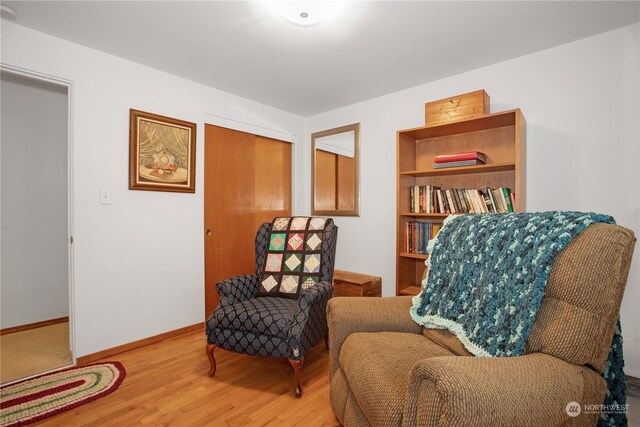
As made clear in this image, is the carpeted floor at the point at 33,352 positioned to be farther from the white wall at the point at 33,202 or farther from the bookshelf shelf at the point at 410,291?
the bookshelf shelf at the point at 410,291

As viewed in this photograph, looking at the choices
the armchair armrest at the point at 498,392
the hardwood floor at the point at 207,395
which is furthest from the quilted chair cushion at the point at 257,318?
the armchair armrest at the point at 498,392

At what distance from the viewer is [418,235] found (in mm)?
2623

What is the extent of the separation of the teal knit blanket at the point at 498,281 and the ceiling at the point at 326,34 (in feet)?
4.28

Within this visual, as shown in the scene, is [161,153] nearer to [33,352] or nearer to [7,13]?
[7,13]

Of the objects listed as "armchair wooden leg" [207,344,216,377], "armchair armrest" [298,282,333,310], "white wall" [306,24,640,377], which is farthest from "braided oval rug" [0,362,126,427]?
"white wall" [306,24,640,377]

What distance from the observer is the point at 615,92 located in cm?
196

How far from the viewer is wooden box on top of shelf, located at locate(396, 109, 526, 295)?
7.16ft

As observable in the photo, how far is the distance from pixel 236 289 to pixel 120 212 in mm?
1110

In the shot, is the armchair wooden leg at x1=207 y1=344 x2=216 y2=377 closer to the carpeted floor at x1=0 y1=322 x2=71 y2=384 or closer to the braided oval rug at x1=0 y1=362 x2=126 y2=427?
the braided oval rug at x1=0 y1=362 x2=126 y2=427

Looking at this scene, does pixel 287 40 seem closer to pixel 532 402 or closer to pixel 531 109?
pixel 531 109

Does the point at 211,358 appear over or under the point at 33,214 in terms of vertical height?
under

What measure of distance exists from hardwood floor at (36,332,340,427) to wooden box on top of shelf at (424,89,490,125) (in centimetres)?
204

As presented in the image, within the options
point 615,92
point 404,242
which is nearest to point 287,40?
point 404,242
